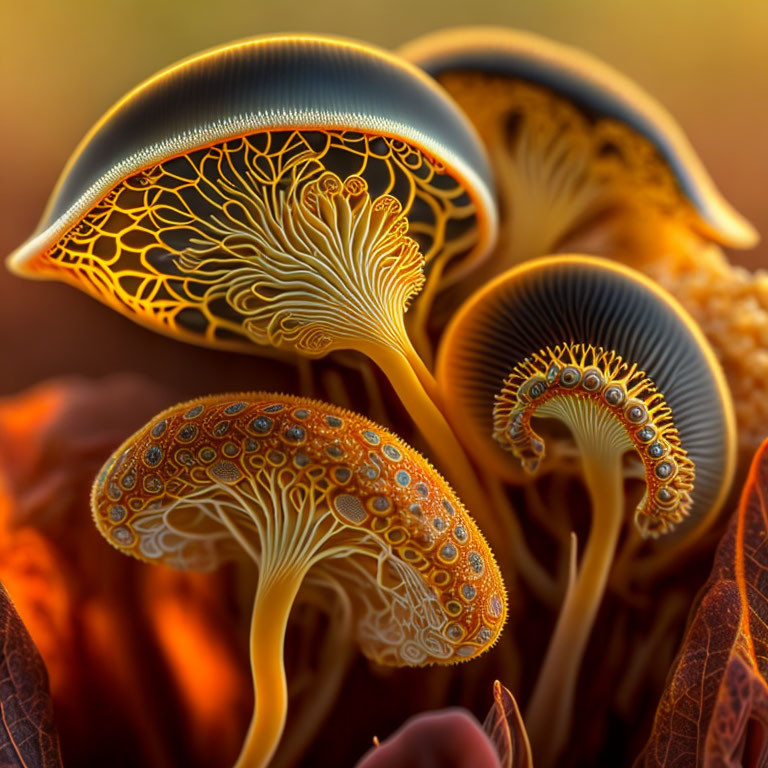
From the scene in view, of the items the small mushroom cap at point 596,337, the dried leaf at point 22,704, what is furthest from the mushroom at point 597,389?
the dried leaf at point 22,704

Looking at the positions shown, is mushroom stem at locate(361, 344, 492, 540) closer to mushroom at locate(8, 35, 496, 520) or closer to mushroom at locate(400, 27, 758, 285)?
mushroom at locate(8, 35, 496, 520)

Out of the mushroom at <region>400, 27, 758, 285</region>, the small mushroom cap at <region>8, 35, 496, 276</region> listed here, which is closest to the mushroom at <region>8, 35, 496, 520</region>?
the small mushroom cap at <region>8, 35, 496, 276</region>

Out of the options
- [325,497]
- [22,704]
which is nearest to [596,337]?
[325,497]

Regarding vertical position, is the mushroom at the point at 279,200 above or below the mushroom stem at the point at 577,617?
above

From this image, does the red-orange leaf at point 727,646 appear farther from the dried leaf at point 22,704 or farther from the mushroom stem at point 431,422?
the dried leaf at point 22,704

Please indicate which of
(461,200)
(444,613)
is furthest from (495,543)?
(461,200)

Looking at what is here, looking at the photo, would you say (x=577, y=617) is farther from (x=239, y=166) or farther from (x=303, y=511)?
(x=239, y=166)
